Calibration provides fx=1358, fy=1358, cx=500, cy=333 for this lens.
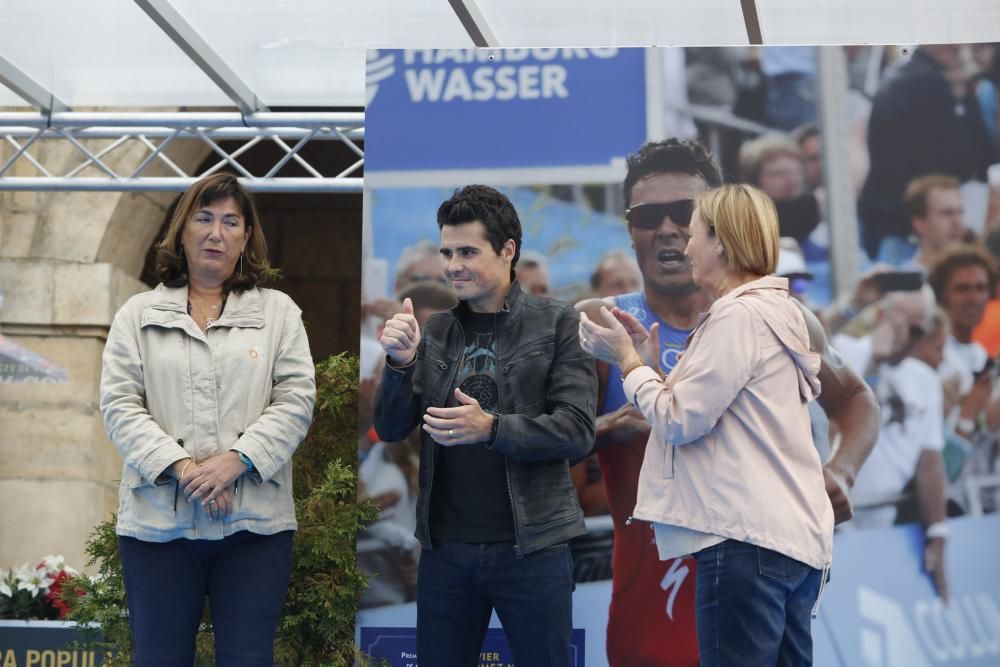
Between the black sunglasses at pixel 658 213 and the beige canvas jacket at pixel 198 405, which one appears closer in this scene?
the beige canvas jacket at pixel 198 405

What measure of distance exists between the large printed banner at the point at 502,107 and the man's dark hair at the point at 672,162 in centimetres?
7

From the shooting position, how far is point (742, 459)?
9.83 ft

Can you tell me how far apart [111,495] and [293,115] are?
392 centimetres

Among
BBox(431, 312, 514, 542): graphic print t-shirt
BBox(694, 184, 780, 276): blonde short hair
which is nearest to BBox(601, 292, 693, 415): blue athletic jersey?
BBox(431, 312, 514, 542): graphic print t-shirt

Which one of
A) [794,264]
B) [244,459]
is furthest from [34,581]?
[794,264]

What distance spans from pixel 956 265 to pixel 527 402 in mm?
1836

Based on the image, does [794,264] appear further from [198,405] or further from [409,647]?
[198,405]

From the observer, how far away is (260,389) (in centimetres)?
375

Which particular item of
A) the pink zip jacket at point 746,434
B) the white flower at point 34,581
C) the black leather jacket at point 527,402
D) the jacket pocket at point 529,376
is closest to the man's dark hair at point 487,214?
the black leather jacket at point 527,402

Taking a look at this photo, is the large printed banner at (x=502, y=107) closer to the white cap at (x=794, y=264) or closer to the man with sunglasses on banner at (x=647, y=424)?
the man with sunglasses on banner at (x=647, y=424)

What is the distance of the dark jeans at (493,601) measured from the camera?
3.38 meters

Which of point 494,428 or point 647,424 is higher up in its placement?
point 647,424

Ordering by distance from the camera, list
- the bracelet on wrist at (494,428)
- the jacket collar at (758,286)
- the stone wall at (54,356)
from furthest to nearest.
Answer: the stone wall at (54,356) → the bracelet on wrist at (494,428) → the jacket collar at (758,286)

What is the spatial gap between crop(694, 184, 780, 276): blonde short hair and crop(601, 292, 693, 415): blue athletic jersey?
1.42m
